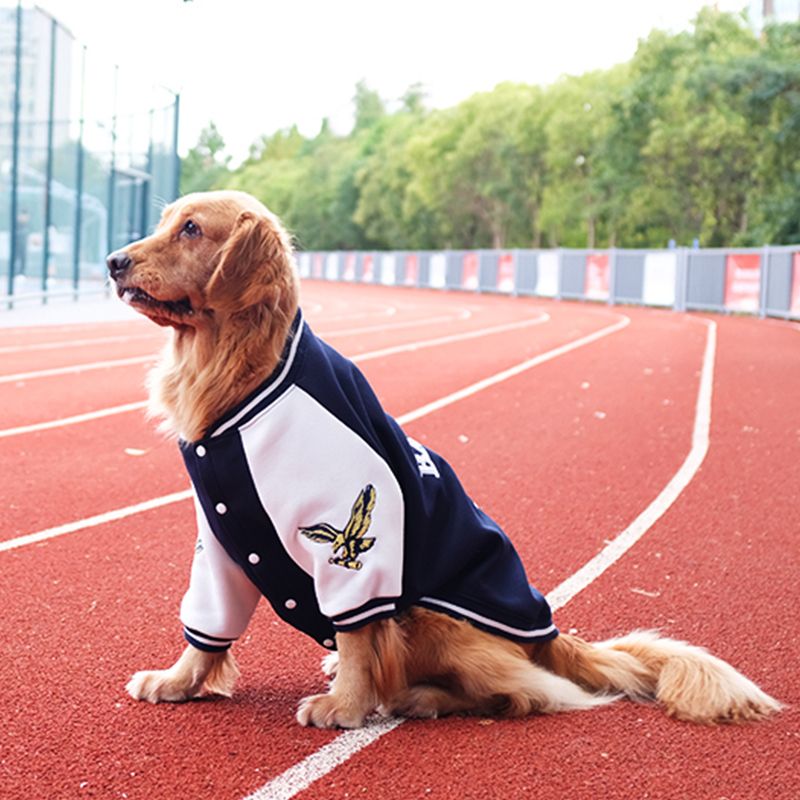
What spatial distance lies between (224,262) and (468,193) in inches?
2724

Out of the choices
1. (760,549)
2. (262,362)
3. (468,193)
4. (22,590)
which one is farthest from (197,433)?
(468,193)

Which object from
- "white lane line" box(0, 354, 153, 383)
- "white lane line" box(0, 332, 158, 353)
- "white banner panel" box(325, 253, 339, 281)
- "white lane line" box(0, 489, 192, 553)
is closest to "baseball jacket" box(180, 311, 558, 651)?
"white lane line" box(0, 489, 192, 553)

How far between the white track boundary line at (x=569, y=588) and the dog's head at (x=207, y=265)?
130 centimetres

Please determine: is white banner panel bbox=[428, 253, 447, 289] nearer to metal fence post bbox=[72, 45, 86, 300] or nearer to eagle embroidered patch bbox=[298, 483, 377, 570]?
metal fence post bbox=[72, 45, 86, 300]

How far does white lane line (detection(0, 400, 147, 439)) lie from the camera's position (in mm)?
9344

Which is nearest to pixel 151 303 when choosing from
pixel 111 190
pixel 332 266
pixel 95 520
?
pixel 95 520

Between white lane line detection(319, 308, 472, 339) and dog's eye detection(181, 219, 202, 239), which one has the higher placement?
dog's eye detection(181, 219, 202, 239)

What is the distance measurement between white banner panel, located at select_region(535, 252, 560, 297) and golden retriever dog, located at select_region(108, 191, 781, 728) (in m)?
39.0

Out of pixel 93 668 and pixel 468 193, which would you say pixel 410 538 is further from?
pixel 468 193

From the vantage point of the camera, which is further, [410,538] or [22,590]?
[22,590]

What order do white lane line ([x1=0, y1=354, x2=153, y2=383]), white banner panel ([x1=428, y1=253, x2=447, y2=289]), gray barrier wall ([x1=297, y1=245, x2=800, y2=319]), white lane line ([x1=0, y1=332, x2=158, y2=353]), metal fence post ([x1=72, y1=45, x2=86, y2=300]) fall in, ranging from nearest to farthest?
white lane line ([x1=0, y1=354, x2=153, y2=383]) → white lane line ([x1=0, y1=332, x2=158, y2=353]) → metal fence post ([x1=72, y1=45, x2=86, y2=300]) → gray barrier wall ([x1=297, y1=245, x2=800, y2=319]) → white banner panel ([x1=428, y1=253, x2=447, y2=289])

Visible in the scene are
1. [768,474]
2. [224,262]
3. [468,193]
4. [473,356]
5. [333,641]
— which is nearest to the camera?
[224,262]

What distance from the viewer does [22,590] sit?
16.4ft

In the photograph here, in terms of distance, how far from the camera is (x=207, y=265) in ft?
11.4
